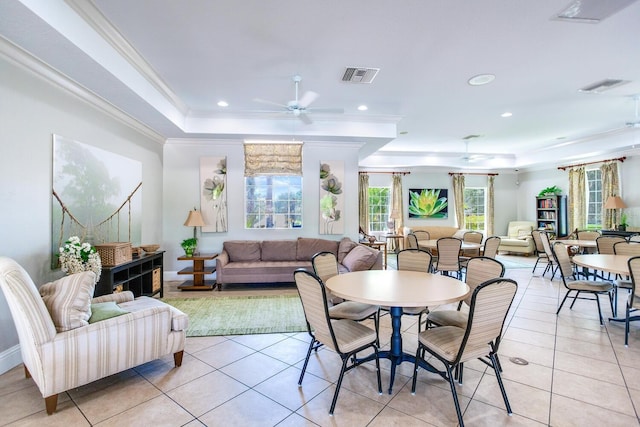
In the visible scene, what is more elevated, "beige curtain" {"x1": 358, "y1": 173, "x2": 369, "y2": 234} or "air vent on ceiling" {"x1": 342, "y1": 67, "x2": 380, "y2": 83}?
"air vent on ceiling" {"x1": 342, "y1": 67, "x2": 380, "y2": 83}

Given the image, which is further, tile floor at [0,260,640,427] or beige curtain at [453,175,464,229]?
beige curtain at [453,175,464,229]

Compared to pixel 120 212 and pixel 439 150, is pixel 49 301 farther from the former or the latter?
pixel 439 150

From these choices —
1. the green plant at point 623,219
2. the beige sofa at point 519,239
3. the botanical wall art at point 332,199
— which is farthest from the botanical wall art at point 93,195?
the green plant at point 623,219

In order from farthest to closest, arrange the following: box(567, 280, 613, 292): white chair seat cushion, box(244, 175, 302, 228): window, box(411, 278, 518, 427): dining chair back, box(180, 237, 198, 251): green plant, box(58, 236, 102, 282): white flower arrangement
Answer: box(244, 175, 302, 228): window → box(180, 237, 198, 251): green plant → box(567, 280, 613, 292): white chair seat cushion → box(58, 236, 102, 282): white flower arrangement → box(411, 278, 518, 427): dining chair back

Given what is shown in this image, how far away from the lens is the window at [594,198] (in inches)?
305

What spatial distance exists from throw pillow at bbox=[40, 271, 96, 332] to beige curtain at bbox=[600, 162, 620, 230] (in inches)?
389

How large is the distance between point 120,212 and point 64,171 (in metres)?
1.12

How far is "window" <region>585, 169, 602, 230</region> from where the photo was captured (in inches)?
305

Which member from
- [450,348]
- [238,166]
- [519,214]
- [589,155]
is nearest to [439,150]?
[589,155]

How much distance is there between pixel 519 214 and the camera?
10.1 m

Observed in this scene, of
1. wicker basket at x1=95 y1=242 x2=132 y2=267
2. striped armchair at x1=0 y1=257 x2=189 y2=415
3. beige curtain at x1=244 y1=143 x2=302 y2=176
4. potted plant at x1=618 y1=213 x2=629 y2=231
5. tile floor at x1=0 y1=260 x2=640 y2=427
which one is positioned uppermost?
beige curtain at x1=244 y1=143 x2=302 y2=176

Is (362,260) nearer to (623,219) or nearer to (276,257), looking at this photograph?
(276,257)

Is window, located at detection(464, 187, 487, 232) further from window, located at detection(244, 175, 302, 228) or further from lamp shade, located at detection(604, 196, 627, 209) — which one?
window, located at detection(244, 175, 302, 228)

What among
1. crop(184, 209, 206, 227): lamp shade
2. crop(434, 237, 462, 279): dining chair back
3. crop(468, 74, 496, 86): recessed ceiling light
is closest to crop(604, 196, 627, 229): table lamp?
crop(434, 237, 462, 279): dining chair back
